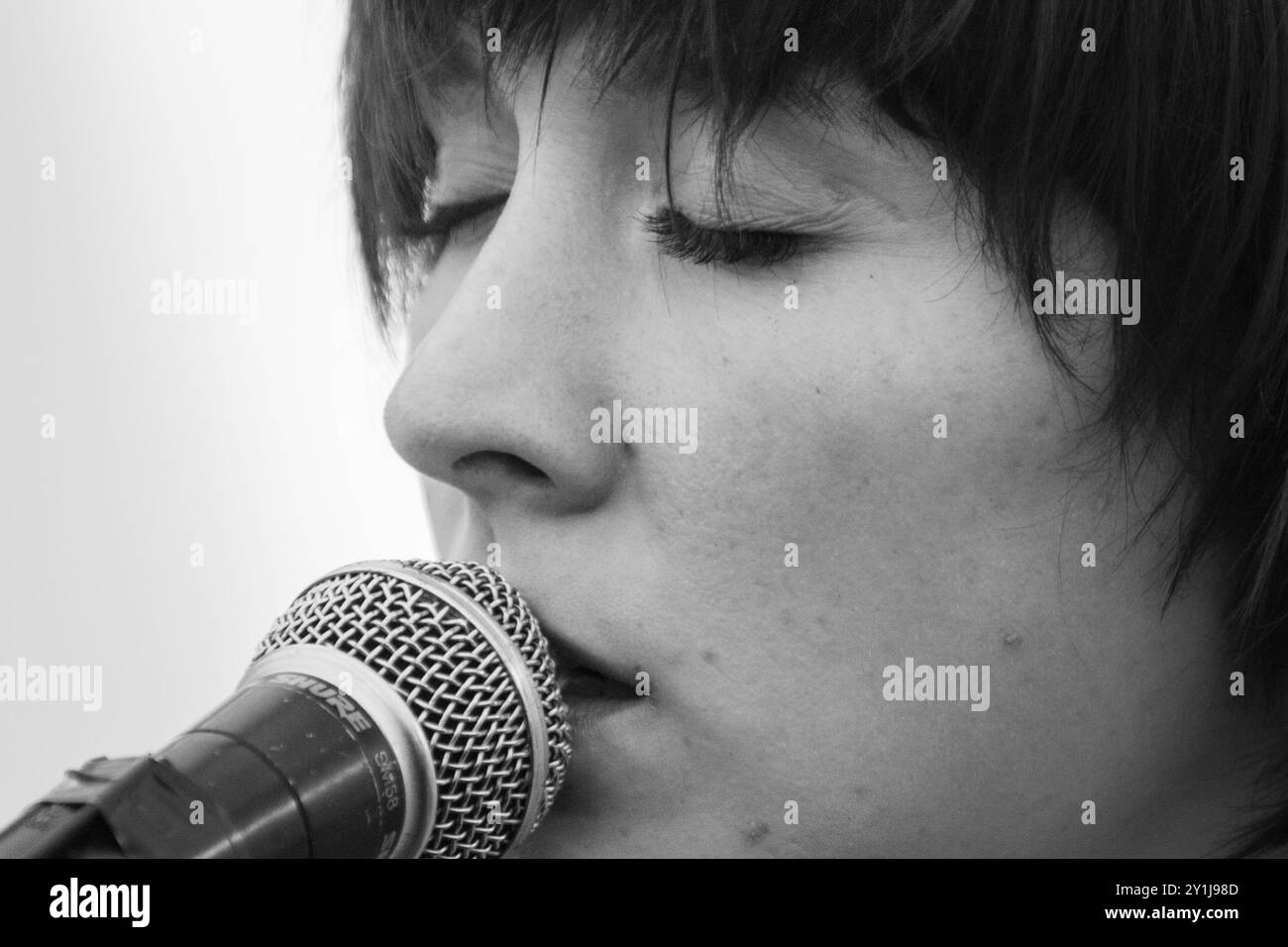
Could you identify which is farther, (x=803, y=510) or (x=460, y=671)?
(x=803, y=510)

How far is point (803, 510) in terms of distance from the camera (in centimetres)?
93

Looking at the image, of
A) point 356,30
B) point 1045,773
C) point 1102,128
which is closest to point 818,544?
point 1045,773

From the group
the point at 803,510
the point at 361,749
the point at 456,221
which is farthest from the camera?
the point at 456,221

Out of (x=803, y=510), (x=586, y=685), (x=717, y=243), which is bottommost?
(x=586, y=685)

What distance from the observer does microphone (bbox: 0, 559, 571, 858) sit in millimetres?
648

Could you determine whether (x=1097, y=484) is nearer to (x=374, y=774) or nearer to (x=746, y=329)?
(x=746, y=329)

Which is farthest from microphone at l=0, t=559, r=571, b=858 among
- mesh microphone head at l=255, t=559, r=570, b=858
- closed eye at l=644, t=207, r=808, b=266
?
closed eye at l=644, t=207, r=808, b=266

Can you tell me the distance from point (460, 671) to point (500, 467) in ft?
0.61

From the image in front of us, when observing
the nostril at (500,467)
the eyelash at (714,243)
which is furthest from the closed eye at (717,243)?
the nostril at (500,467)

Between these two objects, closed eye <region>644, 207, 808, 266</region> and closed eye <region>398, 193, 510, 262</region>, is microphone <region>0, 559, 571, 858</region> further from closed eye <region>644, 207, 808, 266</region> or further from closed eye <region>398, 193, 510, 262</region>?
closed eye <region>398, 193, 510, 262</region>

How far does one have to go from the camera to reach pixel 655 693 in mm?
939

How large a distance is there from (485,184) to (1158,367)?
0.53 m

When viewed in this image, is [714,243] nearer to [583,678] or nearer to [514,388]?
[514,388]

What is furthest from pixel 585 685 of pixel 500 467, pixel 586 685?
pixel 500 467
